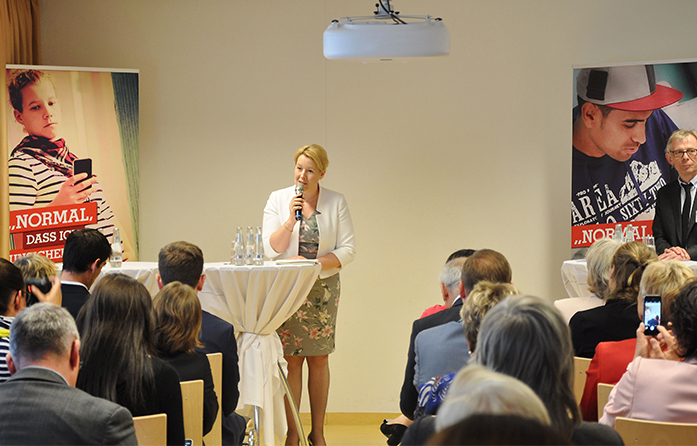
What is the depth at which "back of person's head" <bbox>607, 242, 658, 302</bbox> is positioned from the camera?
312 centimetres

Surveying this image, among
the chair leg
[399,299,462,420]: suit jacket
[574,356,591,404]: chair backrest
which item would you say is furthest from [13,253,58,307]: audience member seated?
[574,356,591,404]: chair backrest

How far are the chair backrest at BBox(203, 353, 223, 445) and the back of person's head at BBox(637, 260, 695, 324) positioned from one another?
5.55ft

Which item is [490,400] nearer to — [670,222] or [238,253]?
[238,253]

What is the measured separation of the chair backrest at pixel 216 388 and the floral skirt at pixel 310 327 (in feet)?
5.39

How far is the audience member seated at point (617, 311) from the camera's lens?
303 centimetres

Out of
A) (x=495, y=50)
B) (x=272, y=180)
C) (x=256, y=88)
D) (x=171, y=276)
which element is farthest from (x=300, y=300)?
(x=495, y=50)

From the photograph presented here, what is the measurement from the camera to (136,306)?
234cm

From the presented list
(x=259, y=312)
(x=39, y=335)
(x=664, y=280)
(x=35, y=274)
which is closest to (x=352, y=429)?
(x=259, y=312)

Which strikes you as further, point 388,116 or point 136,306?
point 388,116

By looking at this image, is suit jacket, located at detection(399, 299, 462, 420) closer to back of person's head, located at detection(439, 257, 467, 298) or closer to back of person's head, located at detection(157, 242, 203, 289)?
back of person's head, located at detection(439, 257, 467, 298)

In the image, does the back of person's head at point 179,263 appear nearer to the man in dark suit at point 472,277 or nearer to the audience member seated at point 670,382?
the man in dark suit at point 472,277

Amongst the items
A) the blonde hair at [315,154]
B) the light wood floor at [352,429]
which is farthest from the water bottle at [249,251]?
the light wood floor at [352,429]

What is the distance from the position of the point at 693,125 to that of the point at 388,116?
89.9 inches

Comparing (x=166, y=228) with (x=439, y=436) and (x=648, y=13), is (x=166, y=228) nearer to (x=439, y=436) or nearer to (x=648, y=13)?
(x=648, y=13)
